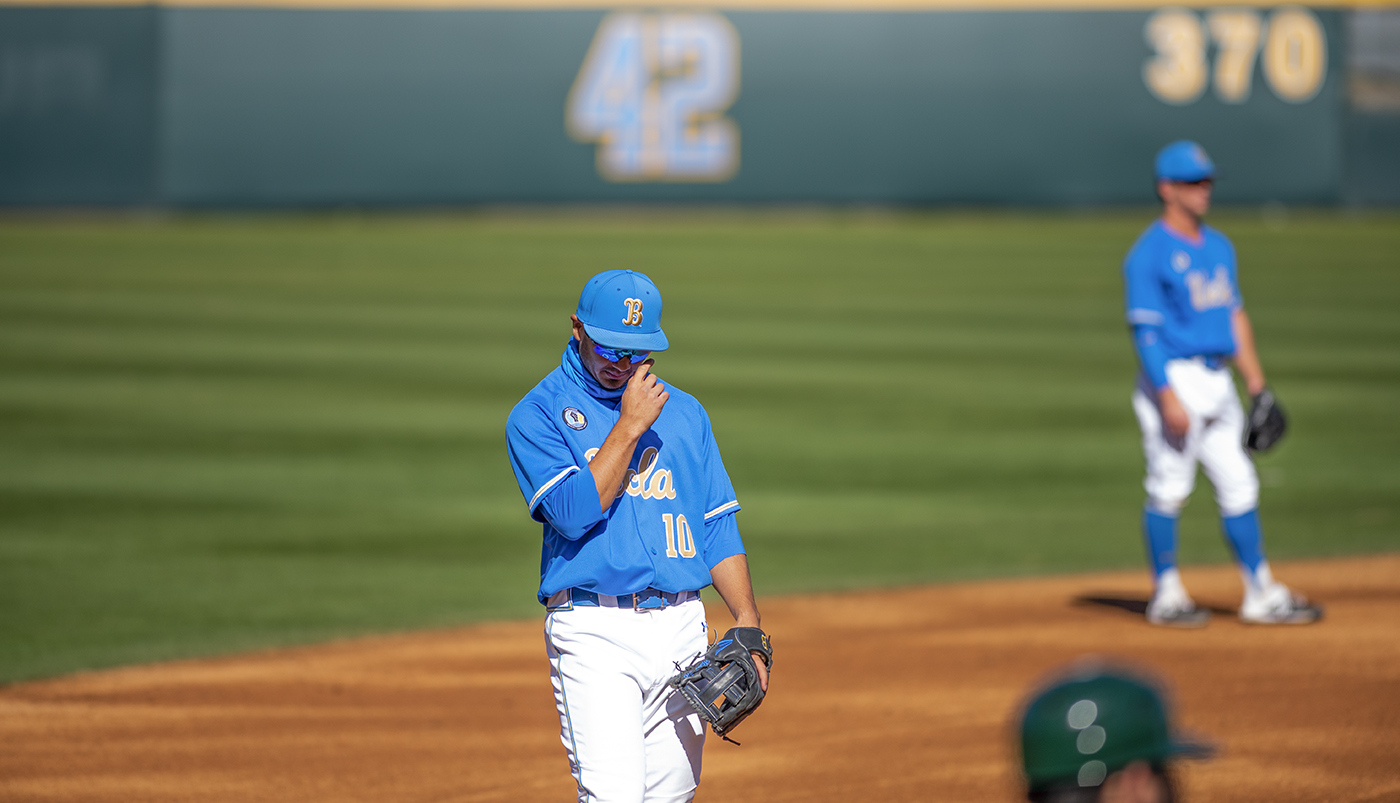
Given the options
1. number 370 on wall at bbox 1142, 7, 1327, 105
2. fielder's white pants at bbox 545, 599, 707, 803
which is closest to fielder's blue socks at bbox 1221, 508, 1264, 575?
fielder's white pants at bbox 545, 599, 707, 803

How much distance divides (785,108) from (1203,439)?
81.8 feet

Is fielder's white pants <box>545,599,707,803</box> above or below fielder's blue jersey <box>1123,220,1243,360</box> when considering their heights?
below

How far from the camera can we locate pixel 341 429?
13.1 m

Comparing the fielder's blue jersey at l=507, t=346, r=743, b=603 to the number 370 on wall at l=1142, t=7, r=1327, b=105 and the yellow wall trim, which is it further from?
the number 370 on wall at l=1142, t=7, r=1327, b=105

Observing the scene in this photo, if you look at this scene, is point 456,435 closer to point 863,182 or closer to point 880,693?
point 880,693

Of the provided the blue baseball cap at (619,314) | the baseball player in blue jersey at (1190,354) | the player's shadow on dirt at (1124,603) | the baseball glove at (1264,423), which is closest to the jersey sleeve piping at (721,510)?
the blue baseball cap at (619,314)

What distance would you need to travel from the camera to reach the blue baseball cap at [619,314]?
12.8 feet

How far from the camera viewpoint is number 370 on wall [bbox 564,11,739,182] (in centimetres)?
3142

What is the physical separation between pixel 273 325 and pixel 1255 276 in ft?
41.8

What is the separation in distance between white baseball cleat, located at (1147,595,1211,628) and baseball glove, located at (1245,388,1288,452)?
2.54 feet

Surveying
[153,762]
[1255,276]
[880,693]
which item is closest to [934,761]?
[880,693]

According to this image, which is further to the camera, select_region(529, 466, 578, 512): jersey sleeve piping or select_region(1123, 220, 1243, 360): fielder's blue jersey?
select_region(1123, 220, 1243, 360): fielder's blue jersey

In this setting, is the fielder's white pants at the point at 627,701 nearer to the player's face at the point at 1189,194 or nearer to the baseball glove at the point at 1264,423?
the player's face at the point at 1189,194

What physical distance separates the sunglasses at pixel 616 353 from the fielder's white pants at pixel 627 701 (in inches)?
22.7
